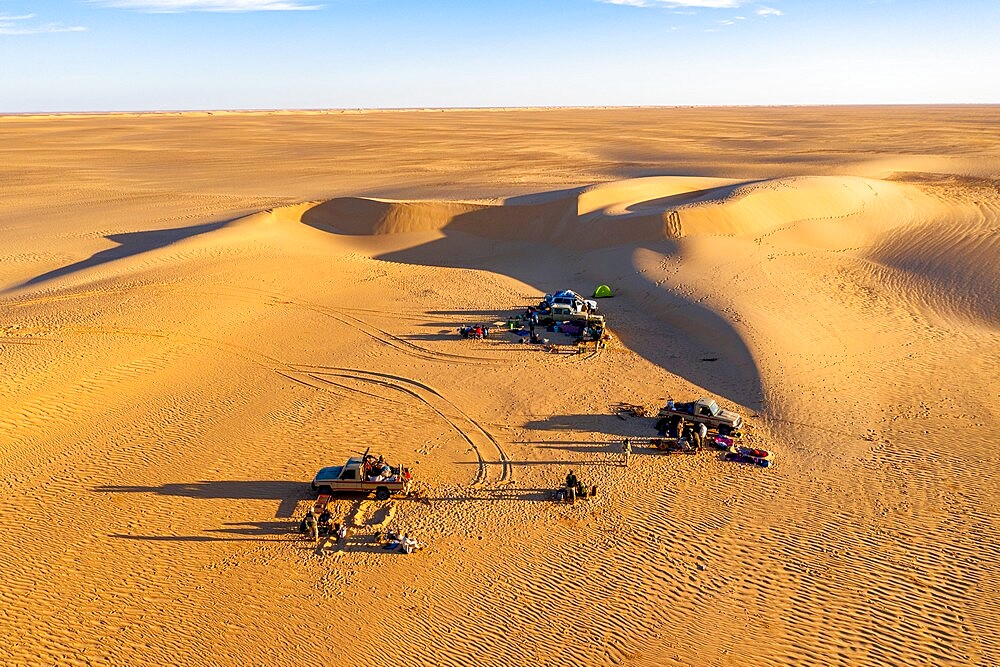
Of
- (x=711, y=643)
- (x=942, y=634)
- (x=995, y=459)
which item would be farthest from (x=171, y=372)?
(x=995, y=459)

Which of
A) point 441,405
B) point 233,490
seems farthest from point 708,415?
point 233,490

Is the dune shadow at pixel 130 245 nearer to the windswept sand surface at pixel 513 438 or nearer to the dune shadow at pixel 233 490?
the windswept sand surface at pixel 513 438

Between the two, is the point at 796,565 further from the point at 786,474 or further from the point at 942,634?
the point at 786,474

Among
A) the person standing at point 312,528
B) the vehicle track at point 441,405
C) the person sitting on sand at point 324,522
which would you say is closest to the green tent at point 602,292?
the vehicle track at point 441,405

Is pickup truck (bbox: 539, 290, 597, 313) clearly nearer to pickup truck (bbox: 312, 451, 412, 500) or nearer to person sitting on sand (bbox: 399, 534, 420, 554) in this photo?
pickup truck (bbox: 312, 451, 412, 500)

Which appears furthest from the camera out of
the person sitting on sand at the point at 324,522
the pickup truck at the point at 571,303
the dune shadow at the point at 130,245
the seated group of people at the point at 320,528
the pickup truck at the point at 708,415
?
the dune shadow at the point at 130,245

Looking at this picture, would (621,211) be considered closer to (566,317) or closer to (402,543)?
(566,317)
